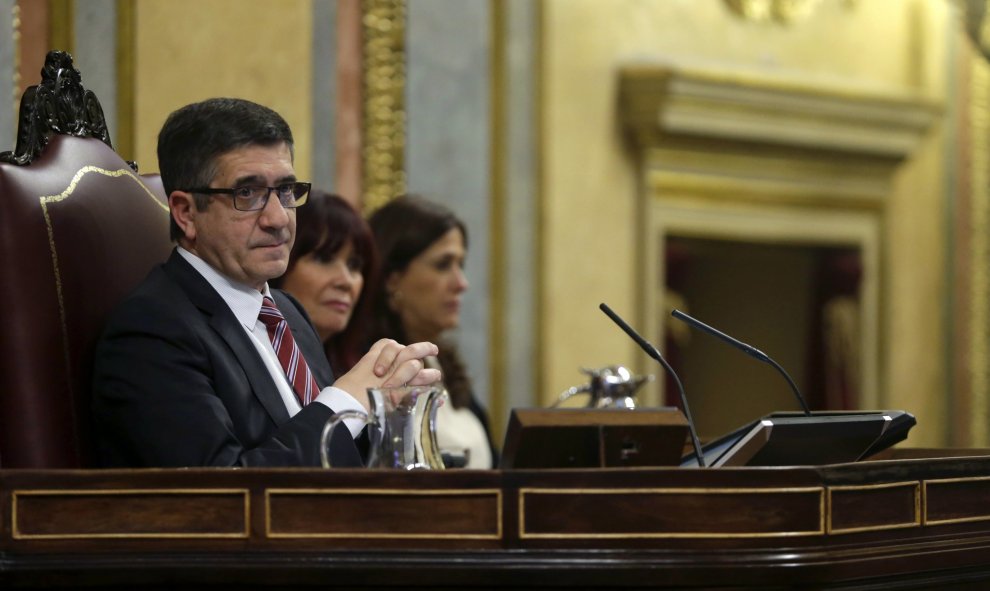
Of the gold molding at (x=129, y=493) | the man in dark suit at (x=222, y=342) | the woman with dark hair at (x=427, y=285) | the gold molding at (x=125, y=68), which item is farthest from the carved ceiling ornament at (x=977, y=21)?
the gold molding at (x=129, y=493)

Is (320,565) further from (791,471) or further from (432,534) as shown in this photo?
(791,471)

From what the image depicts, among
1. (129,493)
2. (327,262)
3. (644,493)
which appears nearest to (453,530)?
(644,493)

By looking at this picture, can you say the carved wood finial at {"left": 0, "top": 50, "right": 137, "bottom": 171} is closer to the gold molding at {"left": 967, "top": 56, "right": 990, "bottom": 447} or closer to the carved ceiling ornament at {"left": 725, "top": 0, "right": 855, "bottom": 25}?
the carved ceiling ornament at {"left": 725, "top": 0, "right": 855, "bottom": 25}

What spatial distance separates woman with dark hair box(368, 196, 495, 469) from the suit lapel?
2079mm

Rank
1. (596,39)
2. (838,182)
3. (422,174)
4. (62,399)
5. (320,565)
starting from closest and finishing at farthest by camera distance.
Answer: (320,565), (62,399), (422,174), (596,39), (838,182)

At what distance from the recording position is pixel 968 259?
888 centimetres

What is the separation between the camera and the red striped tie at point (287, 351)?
10.2 ft

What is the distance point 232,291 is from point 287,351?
0.15m

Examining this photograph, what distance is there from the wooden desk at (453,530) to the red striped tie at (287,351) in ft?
2.77

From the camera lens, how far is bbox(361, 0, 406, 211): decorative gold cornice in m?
6.42

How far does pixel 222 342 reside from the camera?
9.80ft

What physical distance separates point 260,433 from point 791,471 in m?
1.04

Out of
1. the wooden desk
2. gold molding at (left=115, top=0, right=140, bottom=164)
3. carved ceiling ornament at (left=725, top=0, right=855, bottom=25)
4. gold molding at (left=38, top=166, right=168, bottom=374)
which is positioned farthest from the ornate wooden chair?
carved ceiling ornament at (left=725, top=0, right=855, bottom=25)

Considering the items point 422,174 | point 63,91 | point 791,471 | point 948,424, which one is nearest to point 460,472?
point 791,471
